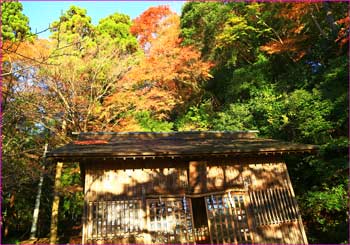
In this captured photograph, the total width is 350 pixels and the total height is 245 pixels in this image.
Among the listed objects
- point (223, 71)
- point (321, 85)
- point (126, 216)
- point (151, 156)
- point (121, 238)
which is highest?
point (223, 71)

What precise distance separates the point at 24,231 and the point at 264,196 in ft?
52.0

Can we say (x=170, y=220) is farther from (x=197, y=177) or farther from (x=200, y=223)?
(x=200, y=223)

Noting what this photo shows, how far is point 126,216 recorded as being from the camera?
24.4ft

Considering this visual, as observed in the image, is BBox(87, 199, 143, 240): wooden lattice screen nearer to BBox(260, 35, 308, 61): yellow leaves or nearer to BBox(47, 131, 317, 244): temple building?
BBox(47, 131, 317, 244): temple building

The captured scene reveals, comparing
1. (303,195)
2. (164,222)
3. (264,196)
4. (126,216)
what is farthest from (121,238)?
(303,195)

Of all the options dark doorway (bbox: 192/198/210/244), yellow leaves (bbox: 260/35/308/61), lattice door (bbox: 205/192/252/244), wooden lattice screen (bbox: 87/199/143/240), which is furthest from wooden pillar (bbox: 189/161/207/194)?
yellow leaves (bbox: 260/35/308/61)

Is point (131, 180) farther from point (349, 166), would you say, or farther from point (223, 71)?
point (223, 71)

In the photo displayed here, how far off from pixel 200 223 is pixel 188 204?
2.69 meters

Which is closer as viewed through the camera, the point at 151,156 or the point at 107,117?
the point at 151,156

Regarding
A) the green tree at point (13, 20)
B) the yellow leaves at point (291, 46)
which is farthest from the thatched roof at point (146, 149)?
the yellow leaves at point (291, 46)

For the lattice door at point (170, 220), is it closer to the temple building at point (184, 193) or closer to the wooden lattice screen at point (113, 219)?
the temple building at point (184, 193)

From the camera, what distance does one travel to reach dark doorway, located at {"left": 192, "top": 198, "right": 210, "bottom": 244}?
966 cm

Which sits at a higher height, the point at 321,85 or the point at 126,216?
the point at 321,85

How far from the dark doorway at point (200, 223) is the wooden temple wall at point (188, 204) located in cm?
202
